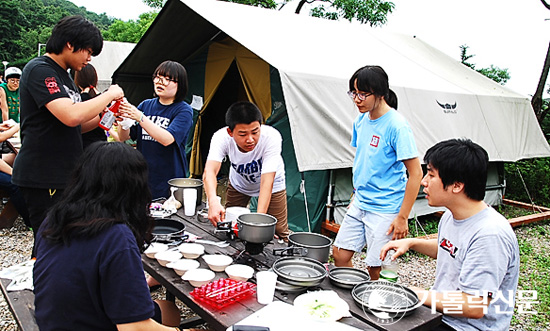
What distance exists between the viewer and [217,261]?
2.04 m

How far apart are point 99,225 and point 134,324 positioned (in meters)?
0.35

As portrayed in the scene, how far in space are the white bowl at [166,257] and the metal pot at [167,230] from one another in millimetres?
196

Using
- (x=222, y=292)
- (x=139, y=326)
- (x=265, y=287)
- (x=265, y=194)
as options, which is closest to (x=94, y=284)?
(x=139, y=326)

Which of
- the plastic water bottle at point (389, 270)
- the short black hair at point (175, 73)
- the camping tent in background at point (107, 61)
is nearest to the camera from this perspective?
the plastic water bottle at point (389, 270)

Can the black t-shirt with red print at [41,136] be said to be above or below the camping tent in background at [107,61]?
below

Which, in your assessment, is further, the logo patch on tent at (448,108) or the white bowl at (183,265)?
the logo patch on tent at (448,108)

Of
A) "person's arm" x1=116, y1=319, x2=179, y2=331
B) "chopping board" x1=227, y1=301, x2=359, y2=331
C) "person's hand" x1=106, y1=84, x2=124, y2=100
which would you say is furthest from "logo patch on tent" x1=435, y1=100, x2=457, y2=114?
"person's arm" x1=116, y1=319, x2=179, y2=331

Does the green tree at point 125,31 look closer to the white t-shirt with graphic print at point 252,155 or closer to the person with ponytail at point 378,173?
the white t-shirt with graphic print at point 252,155

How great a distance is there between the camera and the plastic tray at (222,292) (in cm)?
169

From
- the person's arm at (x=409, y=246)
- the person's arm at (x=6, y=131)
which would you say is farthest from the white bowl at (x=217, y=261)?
the person's arm at (x=6, y=131)

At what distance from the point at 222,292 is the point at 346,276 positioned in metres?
0.65

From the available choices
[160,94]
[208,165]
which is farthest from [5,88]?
[208,165]

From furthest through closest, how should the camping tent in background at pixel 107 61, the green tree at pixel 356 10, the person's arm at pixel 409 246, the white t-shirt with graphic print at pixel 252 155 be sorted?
the green tree at pixel 356 10 → the camping tent in background at pixel 107 61 → the white t-shirt with graphic print at pixel 252 155 → the person's arm at pixel 409 246

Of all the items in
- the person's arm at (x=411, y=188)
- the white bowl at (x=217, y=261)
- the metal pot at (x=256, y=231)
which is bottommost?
Answer: the white bowl at (x=217, y=261)
